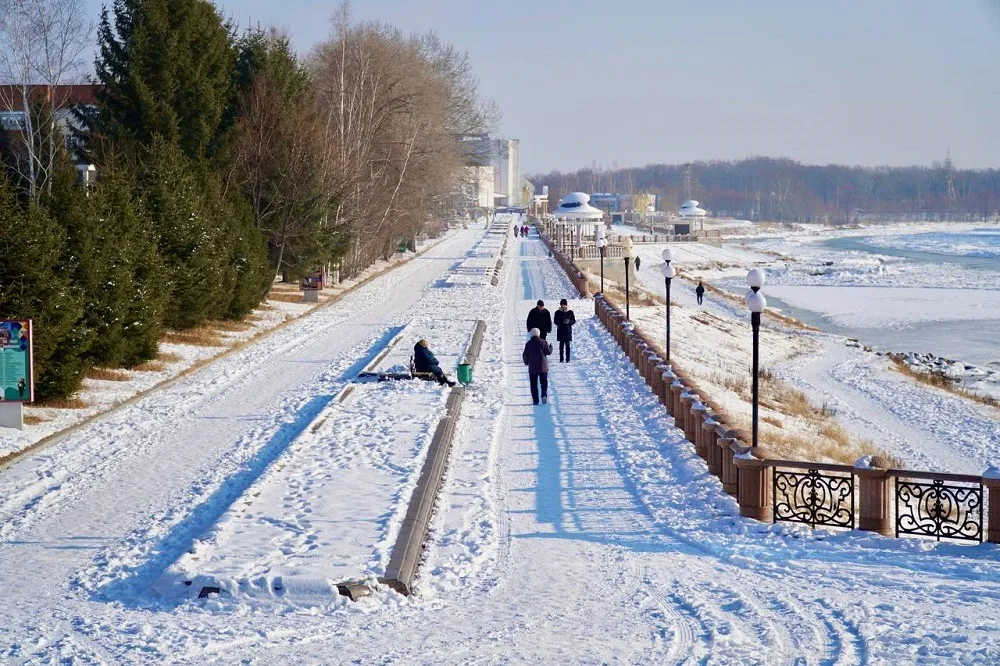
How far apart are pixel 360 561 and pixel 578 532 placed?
262 centimetres

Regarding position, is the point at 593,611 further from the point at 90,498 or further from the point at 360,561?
the point at 90,498

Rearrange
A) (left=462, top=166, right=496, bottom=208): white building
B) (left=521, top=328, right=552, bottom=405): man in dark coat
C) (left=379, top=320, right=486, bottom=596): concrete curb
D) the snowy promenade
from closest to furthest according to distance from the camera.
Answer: the snowy promenade, (left=379, top=320, right=486, bottom=596): concrete curb, (left=521, top=328, right=552, bottom=405): man in dark coat, (left=462, top=166, right=496, bottom=208): white building

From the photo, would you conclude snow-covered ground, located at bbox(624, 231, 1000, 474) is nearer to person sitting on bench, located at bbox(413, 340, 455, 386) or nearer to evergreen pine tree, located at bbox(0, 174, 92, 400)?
person sitting on bench, located at bbox(413, 340, 455, 386)

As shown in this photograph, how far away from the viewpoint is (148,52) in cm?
3450

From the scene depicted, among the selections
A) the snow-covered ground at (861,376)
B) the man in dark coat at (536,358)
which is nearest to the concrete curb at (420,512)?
the man in dark coat at (536,358)

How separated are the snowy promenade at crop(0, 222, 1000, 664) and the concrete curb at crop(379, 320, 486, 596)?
0.17 meters

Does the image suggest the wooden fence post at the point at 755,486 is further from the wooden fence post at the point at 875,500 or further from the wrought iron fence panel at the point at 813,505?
the wooden fence post at the point at 875,500

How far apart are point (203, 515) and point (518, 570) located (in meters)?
4.04

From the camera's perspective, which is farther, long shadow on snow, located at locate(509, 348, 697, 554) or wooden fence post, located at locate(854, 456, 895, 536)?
long shadow on snow, located at locate(509, 348, 697, 554)

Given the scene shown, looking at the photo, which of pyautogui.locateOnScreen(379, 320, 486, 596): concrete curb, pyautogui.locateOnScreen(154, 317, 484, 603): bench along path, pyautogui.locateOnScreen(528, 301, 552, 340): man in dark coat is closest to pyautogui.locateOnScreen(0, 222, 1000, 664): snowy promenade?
pyautogui.locateOnScreen(379, 320, 486, 596): concrete curb

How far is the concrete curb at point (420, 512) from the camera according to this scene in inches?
410

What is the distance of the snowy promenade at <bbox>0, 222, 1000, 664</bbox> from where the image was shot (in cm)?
889

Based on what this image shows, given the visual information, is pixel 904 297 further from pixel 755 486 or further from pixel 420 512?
pixel 420 512

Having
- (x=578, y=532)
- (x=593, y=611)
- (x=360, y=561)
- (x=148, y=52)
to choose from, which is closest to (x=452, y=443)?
(x=578, y=532)
